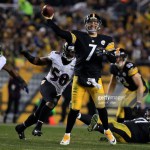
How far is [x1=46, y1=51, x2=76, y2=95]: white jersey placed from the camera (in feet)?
37.4

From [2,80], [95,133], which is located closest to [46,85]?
[95,133]

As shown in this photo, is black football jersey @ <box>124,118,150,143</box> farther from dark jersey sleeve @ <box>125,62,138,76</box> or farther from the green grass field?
dark jersey sleeve @ <box>125,62,138,76</box>

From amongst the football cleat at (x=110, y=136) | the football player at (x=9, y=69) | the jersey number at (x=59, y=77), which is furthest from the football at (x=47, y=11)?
the jersey number at (x=59, y=77)

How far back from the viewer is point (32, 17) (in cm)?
2214

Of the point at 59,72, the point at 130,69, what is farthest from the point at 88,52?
the point at 130,69

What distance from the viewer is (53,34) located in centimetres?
2106

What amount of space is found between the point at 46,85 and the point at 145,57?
877cm

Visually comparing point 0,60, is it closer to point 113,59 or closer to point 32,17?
point 113,59

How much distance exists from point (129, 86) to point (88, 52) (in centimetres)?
274

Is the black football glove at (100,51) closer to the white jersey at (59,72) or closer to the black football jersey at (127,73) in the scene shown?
the white jersey at (59,72)

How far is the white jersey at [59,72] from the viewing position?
11.4m

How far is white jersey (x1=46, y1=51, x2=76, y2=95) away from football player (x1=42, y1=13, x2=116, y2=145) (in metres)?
1.29

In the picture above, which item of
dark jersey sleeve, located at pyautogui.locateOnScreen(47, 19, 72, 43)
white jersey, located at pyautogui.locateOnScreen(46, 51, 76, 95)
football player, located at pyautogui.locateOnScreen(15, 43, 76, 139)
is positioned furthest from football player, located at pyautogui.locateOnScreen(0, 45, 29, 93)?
dark jersey sleeve, located at pyautogui.locateOnScreen(47, 19, 72, 43)

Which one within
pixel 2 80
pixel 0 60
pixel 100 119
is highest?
pixel 0 60
